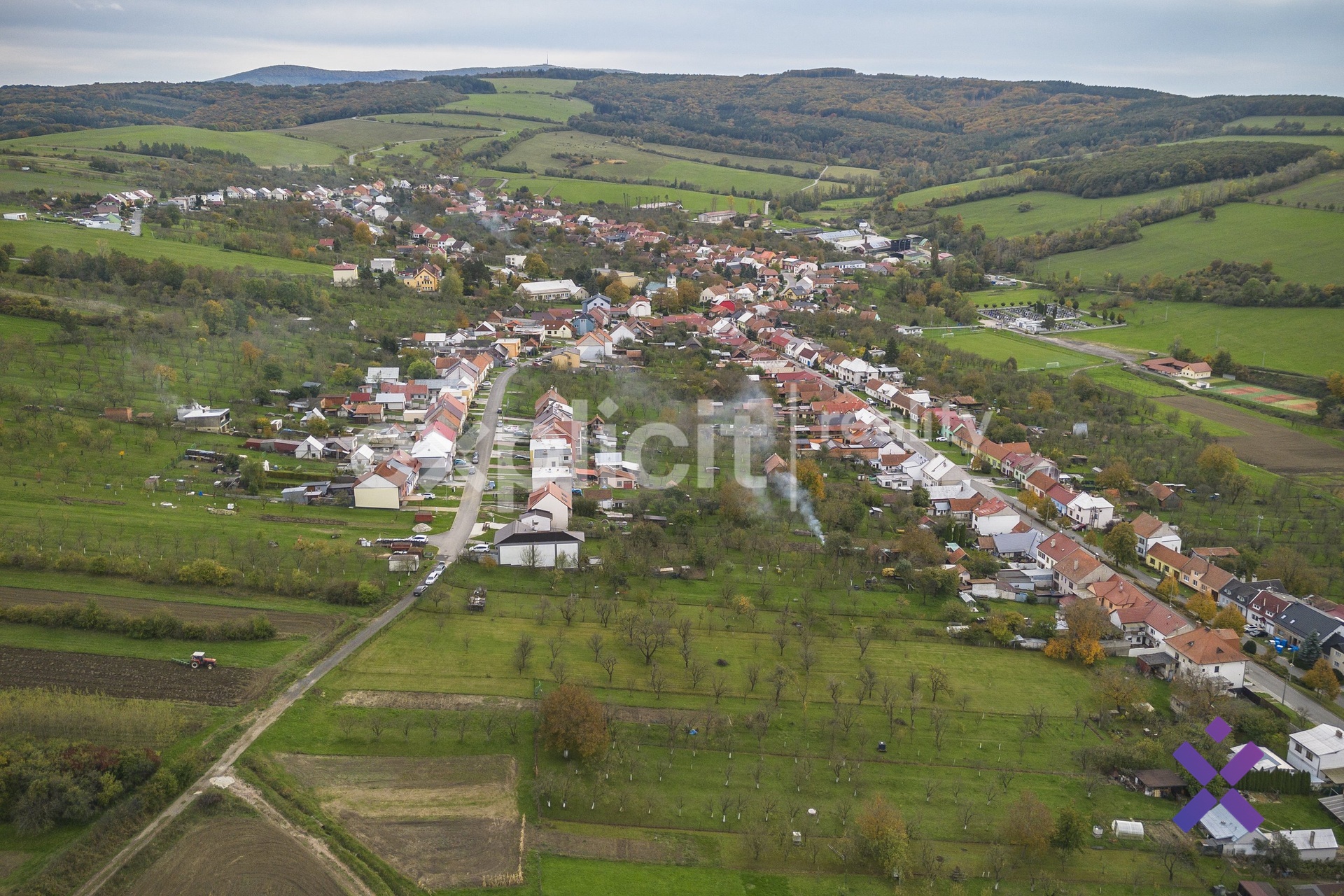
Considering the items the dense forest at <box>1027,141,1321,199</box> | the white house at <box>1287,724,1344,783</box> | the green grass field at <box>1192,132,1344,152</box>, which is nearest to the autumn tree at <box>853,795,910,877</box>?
the white house at <box>1287,724,1344,783</box>

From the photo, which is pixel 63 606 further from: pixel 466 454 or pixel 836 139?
pixel 836 139

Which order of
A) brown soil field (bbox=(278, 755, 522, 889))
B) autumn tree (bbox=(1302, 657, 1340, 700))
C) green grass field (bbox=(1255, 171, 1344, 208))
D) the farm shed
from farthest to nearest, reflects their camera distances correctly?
green grass field (bbox=(1255, 171, 1344, 208)), autumn tree (bbox=(1302, 657, 1340, 700)), the farm shed, brown soil field (bbox=(278, 755, 522, 889))

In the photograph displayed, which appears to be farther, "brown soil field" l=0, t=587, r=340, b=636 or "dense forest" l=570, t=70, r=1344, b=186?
"dense forest" l=570, t=70, r=1344, b=186

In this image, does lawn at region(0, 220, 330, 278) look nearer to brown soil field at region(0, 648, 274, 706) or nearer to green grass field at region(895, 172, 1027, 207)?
brown soil field at region(0, 648, 274, 706)

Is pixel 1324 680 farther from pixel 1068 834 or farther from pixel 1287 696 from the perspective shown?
pixel 1068 834

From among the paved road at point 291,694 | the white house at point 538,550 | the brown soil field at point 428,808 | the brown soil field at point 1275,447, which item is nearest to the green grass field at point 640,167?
the brown soil field at point 1275,447

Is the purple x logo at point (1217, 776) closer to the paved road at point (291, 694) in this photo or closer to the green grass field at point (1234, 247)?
the paved road at point (291, 694)

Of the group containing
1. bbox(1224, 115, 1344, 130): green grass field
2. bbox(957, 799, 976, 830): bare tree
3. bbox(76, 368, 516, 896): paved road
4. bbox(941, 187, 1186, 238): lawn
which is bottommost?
bbox(957, 799, 976, 830): bare tree
